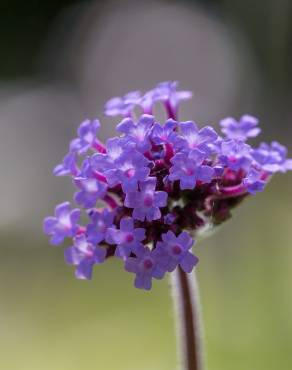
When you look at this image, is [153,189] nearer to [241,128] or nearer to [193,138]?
[193,138]

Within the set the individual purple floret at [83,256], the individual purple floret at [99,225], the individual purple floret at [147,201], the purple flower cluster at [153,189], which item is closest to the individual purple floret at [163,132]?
the purple flower cluster at [153,189]

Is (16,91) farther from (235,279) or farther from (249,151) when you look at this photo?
(249,151)

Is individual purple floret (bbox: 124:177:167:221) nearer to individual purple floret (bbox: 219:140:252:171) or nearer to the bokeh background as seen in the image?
individual purple floret (bbox: 219:140:252:171)

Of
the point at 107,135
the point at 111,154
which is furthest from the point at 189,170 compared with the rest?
the point at 107,135

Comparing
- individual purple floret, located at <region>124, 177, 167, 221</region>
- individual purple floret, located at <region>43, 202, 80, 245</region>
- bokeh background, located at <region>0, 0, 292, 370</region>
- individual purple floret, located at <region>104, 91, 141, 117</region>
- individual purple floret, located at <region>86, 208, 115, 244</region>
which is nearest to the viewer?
individual purple floret, located at <region>124, 177, 167, 221</region>

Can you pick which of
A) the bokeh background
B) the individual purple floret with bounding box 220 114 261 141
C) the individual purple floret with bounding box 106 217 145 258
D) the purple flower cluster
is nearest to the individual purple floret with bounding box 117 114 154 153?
the purple flower cluster

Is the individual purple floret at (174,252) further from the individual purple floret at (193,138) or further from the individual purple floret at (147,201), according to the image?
the individual purple floret at (193,138)
